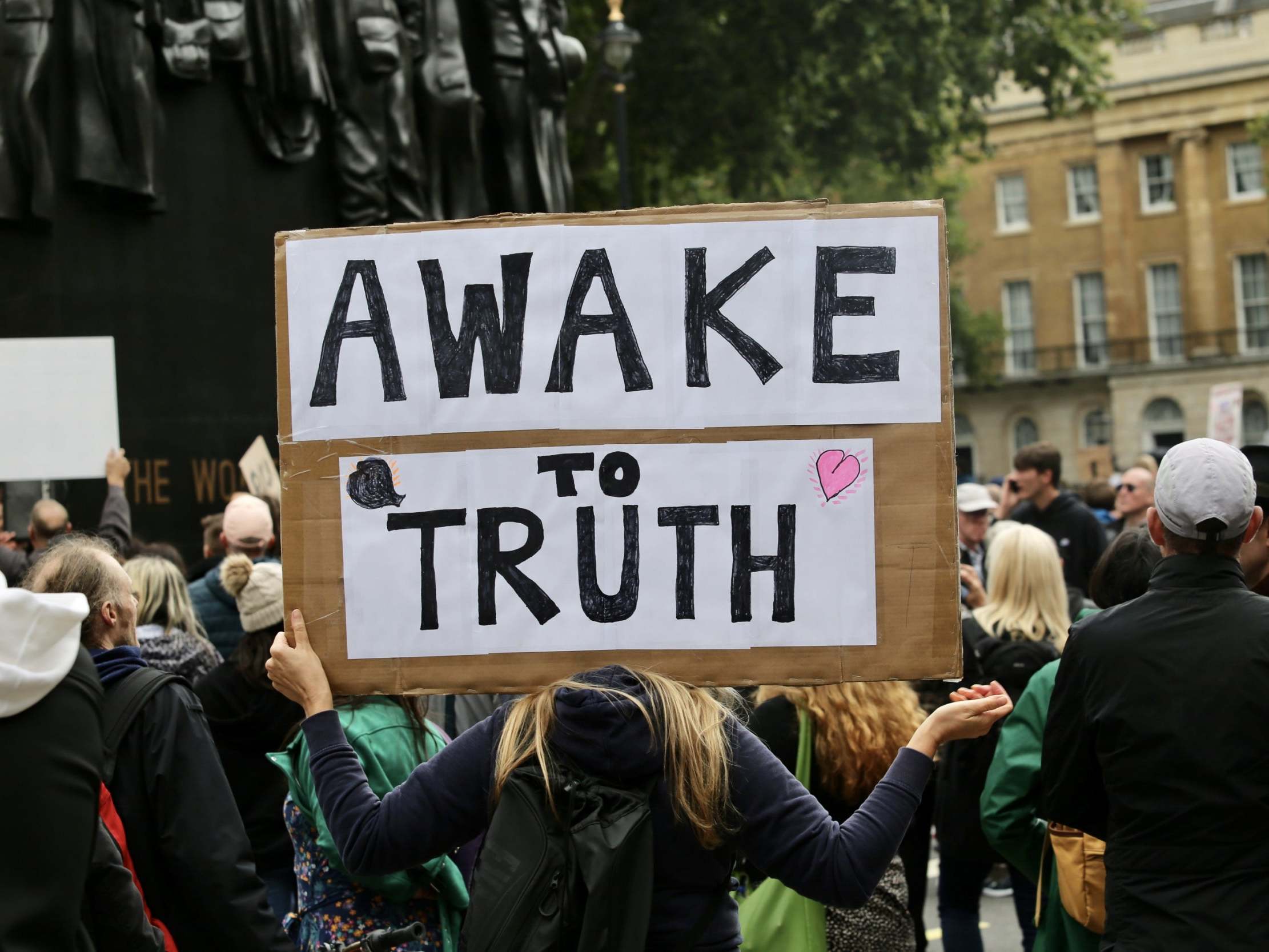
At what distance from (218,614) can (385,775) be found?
121 inches

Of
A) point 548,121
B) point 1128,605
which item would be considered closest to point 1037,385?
point 548,121

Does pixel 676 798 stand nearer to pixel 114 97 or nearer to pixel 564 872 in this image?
pixel 564 872

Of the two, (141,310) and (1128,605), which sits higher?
(141,310)

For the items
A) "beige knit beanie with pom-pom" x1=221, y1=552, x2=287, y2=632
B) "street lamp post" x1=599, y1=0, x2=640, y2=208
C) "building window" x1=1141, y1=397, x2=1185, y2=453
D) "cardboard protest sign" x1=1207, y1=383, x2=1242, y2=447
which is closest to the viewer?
"beige knit beanie with pom-pom" x1=221, y1=552, x2=287, y2=632

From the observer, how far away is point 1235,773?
295 cm

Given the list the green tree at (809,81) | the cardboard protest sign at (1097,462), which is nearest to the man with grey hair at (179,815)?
the cardboard protest sign at (1097,462)

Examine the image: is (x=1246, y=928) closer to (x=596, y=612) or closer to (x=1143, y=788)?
(x=1143, y=788)

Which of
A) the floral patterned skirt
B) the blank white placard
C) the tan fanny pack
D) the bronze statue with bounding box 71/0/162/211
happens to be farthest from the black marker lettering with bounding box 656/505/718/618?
the bronze statue with bounding box 71/0/162/211

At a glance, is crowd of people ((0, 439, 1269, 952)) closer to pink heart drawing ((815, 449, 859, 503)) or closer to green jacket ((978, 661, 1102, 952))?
green jacket ((978, 661, 1102, 952))

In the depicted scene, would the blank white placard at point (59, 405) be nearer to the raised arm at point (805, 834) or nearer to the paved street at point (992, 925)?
the paved street at point (992, 925)

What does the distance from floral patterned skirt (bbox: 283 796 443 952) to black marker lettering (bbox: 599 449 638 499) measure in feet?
3.65

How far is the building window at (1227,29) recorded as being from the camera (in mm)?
45125

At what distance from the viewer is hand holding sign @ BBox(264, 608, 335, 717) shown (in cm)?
298

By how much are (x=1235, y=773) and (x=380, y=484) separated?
1.65 m
